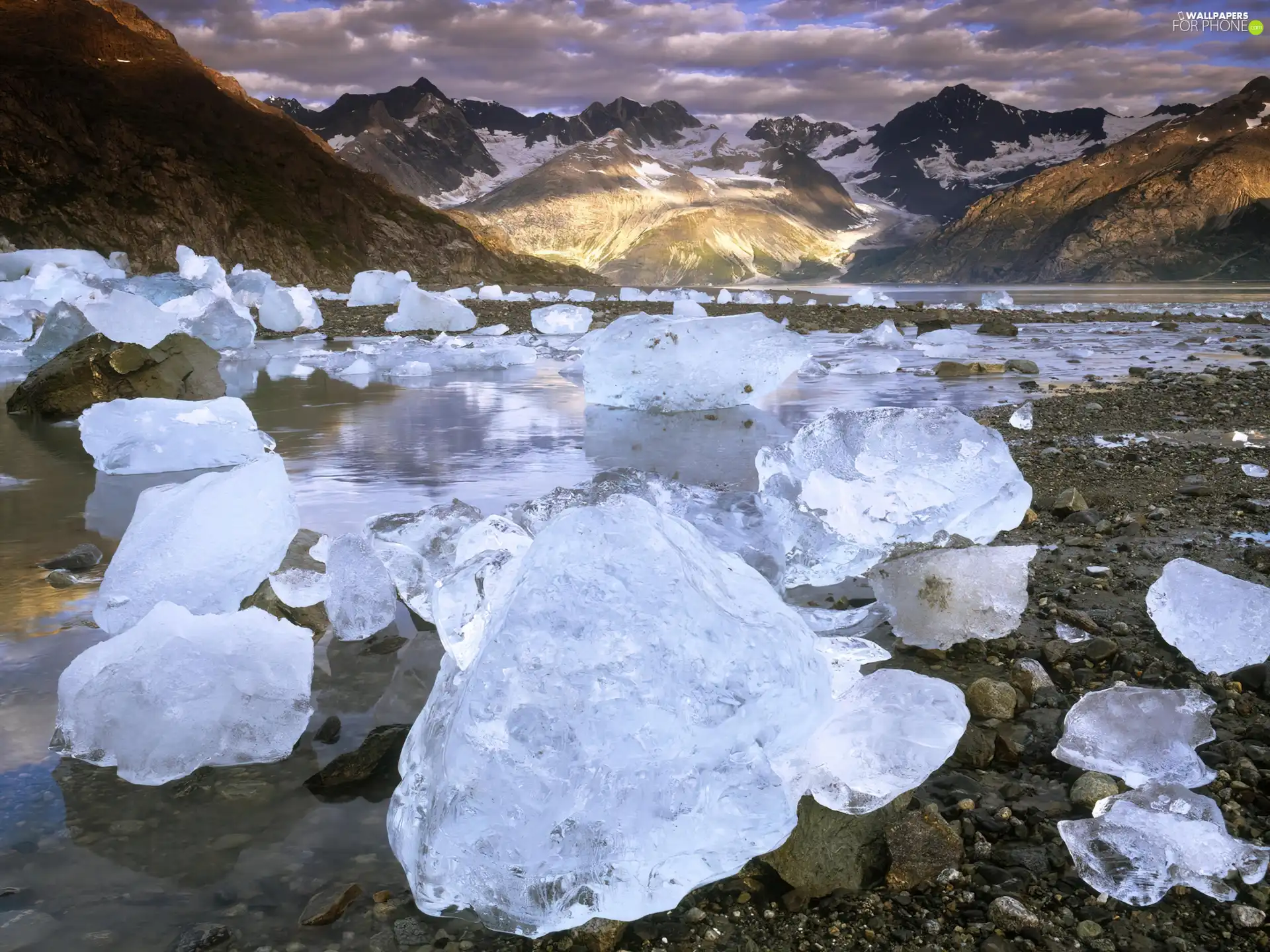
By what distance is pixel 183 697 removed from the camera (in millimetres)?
2273

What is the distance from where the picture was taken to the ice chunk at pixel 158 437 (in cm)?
548

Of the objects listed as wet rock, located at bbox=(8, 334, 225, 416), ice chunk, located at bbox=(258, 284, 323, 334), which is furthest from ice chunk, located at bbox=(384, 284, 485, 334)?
wet rock, located at bbox=(8, 334, 225, 416)

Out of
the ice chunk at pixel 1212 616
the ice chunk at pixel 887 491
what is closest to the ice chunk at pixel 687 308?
the ice chunk at pixel 887 491

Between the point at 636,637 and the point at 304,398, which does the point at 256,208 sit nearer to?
the point at 304,398

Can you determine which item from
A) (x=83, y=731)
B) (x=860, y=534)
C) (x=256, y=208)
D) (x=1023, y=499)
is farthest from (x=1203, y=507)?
(x=256, y=208)

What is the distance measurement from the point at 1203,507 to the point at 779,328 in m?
4.04

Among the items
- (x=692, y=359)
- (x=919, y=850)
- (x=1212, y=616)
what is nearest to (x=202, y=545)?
(x=919, y=850)

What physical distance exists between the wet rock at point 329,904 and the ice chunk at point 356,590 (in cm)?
131

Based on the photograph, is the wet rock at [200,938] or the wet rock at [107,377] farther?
the wet rock at [107,377]

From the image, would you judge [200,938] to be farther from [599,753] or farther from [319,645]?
[319,645]

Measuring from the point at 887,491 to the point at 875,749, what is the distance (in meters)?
1.83

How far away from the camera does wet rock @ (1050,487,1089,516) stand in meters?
4.27

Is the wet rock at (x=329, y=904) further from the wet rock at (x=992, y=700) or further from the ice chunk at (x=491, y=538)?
the wet rock at (x=992, y=700)

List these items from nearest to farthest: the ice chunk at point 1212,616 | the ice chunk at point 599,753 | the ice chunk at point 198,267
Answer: the ice chunk at point 599,753, the ice chunk at point 1212,616, the ice chunk at point 198,267
